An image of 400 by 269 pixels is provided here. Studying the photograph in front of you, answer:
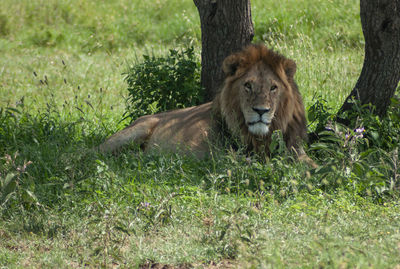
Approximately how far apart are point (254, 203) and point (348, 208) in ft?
2.35

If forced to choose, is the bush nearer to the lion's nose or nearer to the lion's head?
the lion's head

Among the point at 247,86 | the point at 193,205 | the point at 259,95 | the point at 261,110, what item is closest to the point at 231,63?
the point at 247,86

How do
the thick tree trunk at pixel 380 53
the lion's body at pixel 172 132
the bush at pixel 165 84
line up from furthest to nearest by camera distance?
the bush at pixel 165 84
the lion's body at pixel 172 132
the thick tree trunk at pixel 380 53

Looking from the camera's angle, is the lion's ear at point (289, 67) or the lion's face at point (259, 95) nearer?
the lion's face at point (259, 95)

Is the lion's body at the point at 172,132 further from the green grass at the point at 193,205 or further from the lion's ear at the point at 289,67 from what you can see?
the lion's ear at the point at 289,67

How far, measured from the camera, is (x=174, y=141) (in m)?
6.01

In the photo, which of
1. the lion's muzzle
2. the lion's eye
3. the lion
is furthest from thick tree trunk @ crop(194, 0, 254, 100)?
the lion's muzzle

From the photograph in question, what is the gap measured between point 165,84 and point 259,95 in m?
1.95

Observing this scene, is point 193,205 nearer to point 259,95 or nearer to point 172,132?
point 259,95

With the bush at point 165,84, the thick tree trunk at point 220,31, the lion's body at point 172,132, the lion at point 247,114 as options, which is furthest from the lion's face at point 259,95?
the bush at point 165,84

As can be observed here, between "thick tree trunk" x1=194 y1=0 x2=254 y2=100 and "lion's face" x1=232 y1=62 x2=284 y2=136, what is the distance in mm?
1241

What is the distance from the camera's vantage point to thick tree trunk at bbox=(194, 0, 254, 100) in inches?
258

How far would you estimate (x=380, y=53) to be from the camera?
19.3 ft

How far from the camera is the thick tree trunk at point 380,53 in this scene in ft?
18.8
